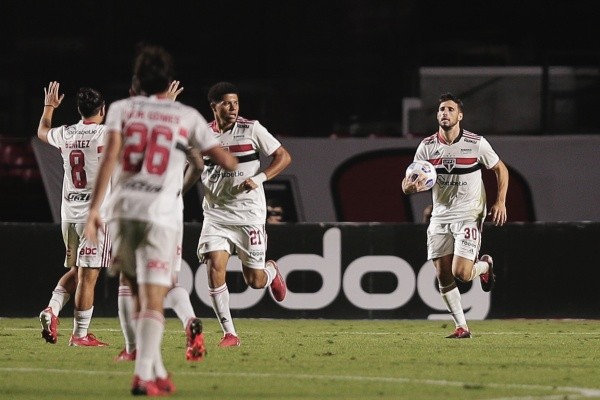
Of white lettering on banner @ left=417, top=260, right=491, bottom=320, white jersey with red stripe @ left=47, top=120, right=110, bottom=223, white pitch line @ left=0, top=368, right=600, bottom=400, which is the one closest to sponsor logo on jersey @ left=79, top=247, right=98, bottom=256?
white jersey with red stripe @ left=47, top=120, right=110, bottom=223

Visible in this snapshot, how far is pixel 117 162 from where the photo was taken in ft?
25.0

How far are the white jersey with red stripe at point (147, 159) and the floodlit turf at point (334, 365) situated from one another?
3.53 ft

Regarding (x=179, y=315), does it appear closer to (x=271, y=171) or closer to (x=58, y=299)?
(x=271, y=171)

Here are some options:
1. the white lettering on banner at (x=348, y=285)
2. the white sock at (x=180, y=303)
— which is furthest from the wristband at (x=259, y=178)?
the white lettering on banner at (x=348, y=285)

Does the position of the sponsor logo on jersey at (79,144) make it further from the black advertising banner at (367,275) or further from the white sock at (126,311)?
the black advertising banner at (367,275)

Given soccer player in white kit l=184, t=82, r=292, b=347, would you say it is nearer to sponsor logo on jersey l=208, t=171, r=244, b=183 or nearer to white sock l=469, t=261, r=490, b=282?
sponsor logo on jersey l=208, t=171, r=244, b=183

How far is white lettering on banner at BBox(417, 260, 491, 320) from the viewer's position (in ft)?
53.2

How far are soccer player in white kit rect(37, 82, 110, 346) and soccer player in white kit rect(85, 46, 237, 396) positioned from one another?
3874mm

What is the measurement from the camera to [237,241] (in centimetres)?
1160

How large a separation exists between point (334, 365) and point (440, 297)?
670 centimetres

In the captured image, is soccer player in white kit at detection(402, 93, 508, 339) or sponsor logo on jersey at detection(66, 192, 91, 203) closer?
sponsor logo on jersey at detection(66, 192, 91, 203)

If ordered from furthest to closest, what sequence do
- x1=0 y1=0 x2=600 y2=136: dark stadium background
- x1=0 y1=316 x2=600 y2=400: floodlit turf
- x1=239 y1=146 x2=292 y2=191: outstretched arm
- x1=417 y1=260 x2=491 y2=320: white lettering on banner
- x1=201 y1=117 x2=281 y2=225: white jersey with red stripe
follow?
x1=0 y1=0 x2=600 y2=136: dark stadium background → x1=417 y1=260 x2=491 y2=320: white lettering on banner → x1=201 y1=117 x2=281 y2=225: white jersey with red stripe → x1=239 y1=146 x2=292 y2=191: outstretched arm → x1=0 y1=316 x2=600 y2=400: floodlit turf

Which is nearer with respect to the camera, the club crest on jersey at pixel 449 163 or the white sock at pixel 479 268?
the club crest on jersey at pixel 449 163

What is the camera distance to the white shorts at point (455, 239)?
495 inches
